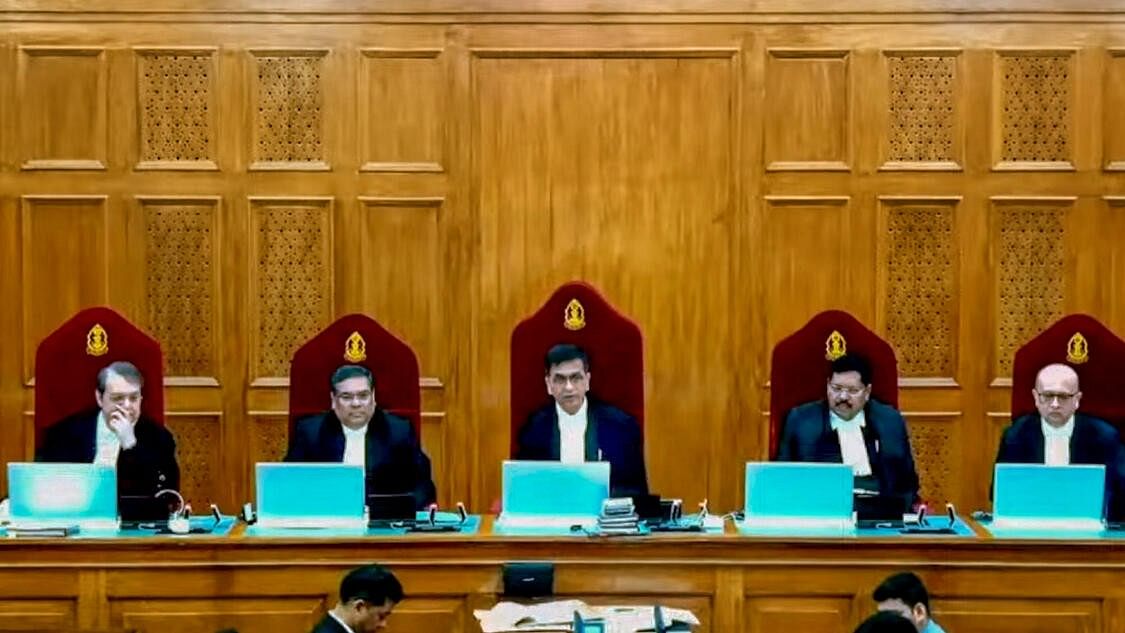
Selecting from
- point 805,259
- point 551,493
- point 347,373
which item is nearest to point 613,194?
point 805,259

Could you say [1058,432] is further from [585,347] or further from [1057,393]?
[585,347]

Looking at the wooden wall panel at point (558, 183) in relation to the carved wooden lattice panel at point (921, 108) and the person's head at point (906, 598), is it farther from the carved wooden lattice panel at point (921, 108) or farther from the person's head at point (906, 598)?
the person's head at point (906, 598)

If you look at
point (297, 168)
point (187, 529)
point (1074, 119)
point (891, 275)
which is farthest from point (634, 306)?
point (187, 529)

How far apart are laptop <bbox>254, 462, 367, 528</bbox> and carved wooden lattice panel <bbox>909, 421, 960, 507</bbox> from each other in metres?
2.80

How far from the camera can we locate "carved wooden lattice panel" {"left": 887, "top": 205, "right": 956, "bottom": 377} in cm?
690

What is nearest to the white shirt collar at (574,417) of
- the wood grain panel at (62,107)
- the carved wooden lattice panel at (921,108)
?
the carved wooden lattice panel at (921,108)

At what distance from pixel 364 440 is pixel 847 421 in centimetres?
165

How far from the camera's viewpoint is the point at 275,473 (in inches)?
203

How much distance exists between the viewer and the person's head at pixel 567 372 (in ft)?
18.9

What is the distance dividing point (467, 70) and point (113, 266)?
1.67 metres

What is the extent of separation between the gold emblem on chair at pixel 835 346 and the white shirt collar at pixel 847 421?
19 cm

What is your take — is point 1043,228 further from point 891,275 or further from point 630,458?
point 630,458

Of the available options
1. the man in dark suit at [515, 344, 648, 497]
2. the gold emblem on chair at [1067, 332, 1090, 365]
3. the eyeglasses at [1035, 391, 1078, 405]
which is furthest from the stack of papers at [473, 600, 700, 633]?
the gold emblem on chair at [1067, 332, 1090, 365]

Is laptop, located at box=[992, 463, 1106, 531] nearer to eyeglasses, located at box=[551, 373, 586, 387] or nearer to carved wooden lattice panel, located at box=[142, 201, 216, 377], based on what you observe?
eyeglasses, located at box=[551, 373, 586, 387]
